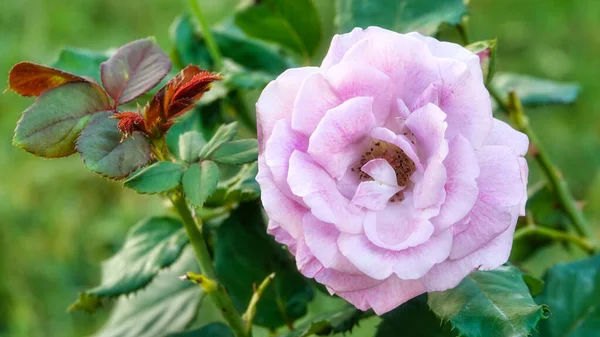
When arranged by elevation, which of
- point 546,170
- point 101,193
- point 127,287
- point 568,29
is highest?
point 127,287

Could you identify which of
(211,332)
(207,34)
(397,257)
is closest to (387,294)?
(397,257)

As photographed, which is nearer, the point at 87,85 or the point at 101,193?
the point at 87,85

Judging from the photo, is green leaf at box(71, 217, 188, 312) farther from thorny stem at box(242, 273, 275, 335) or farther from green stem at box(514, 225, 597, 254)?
green stem at box(514, 225, 597, 254)

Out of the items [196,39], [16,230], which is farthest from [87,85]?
[16,230]

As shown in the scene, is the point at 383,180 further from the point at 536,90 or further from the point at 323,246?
the point at 536,90

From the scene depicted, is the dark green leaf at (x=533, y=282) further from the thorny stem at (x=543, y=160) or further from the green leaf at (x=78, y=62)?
the green leaf at (x=78, y=62)

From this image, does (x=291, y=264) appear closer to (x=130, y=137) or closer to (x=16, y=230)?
(x=130, y=137)

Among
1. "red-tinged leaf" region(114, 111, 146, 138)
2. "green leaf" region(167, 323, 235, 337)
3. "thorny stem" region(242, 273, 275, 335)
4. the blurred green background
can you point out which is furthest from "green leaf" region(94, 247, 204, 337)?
the blurred green background

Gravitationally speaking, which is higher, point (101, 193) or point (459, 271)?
point (459, 271)
